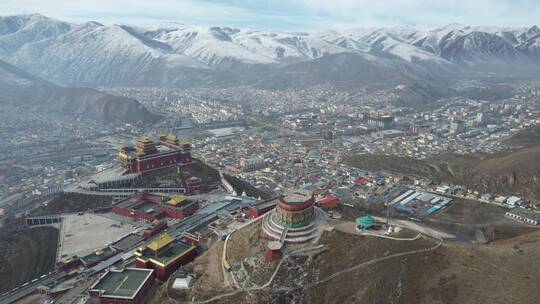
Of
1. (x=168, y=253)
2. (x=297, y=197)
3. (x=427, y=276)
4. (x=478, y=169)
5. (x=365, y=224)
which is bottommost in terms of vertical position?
(x=168, y=253)

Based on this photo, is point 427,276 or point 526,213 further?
point 526,213

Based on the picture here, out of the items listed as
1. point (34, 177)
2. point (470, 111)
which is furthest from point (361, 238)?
point (470, 111)

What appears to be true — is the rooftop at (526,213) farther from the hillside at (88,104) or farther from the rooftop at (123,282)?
the hillside at (88,104)

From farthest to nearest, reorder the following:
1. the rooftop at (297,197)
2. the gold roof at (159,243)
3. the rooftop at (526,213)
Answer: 1. the rooftop at (526,213)
2. the gold roof at (159,243)
3. the rooftop at (297,197)

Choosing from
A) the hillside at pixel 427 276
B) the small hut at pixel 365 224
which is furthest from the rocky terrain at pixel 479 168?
the small hut at pixel 365 224

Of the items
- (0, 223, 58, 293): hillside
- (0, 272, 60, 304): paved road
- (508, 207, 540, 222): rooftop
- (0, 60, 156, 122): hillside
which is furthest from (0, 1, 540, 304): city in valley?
(0, 60, 156, 122): hillside

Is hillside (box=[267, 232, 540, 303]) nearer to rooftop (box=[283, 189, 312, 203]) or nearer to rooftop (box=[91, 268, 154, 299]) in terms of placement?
rooftop (box=[283, 189, 312, 203])

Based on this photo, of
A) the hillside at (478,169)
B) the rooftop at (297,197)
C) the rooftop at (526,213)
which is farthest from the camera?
the hillside at (478,169)

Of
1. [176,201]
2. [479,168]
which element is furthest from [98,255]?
[479,168]

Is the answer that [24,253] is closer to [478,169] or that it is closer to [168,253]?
[168,253]

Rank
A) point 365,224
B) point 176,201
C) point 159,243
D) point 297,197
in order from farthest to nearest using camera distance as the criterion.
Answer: point 176,201 < point 159,243 < point 297,197 < point 365,224
